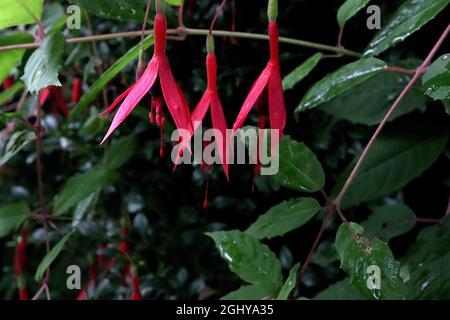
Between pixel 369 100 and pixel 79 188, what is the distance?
425mm

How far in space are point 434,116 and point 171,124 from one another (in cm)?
Answer: 35

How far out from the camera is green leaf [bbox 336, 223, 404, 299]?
0.58 m

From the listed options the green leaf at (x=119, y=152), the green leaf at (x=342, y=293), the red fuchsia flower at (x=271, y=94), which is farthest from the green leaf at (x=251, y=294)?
the green leaf at (x=119, y=152)

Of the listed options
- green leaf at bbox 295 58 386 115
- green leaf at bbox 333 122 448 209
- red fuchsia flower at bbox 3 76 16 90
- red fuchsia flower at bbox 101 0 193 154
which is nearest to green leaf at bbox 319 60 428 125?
green leaf at bbox 333 122 448 209

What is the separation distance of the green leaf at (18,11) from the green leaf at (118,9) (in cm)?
8

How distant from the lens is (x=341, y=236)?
0.63 meters

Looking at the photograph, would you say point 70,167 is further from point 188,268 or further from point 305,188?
point 305,188

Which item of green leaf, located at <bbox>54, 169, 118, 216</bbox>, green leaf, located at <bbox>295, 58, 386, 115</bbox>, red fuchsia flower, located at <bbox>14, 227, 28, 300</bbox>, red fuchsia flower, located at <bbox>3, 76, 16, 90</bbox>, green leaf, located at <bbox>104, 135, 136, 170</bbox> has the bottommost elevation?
red fuchsia flower, located at <bbox>14, 227, 28, 300</bbox>

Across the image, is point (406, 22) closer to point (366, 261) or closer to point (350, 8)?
point (350, 8)

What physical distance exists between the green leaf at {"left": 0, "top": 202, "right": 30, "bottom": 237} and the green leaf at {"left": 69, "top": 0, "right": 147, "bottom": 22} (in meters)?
0.38

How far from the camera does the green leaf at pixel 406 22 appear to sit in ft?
2.15

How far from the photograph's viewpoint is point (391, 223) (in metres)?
0.85

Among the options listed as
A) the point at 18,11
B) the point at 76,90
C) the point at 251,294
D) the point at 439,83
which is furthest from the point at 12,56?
the point at 439,83

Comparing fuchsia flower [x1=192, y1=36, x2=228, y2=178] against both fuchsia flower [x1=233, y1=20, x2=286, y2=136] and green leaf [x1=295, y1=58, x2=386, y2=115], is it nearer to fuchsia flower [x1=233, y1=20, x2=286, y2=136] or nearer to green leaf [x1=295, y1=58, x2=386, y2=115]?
fuchsia flower [x1=233, y1=20, x2=286, y2=136]
